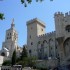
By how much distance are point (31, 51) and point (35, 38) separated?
12.2 feet

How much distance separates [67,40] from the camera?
135ft

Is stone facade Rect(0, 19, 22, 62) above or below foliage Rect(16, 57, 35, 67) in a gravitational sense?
above

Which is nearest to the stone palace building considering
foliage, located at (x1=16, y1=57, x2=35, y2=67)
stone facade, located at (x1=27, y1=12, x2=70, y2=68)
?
stone facade, located at (x1=27, y1=12, x2=70, y2=68)

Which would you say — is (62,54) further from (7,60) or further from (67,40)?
(7,60)

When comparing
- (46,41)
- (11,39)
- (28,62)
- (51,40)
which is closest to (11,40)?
(11,39)

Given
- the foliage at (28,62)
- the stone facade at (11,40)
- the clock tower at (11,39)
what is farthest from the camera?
the clock tower at (11,39)

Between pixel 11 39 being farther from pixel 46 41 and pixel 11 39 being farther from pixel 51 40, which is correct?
pixel 51 40

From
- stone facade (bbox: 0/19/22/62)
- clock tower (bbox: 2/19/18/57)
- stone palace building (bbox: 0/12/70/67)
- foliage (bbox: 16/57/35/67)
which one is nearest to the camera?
foliage (bbox: 16/57/35/67)

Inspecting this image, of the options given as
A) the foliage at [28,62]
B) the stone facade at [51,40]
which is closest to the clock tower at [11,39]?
the stone facade at [51,40]

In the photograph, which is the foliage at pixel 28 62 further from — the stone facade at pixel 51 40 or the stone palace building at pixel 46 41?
the stone facade at pixel 51 40

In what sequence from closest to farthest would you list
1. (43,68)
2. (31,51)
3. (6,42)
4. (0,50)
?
(43,68) → (31,51) → (0,50) → (6,42)

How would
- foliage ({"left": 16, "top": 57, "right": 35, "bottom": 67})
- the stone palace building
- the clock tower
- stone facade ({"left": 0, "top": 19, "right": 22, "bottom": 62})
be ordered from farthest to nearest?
the clock tower
stone facade ({"left": 0, "top": 19, "right": 22, "bottom": 62})
the stone palace building
foliage ({"left": 16, "top": 57, "right": 35, "bottom": 67})

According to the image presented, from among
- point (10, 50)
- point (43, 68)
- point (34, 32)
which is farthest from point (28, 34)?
point (43, 68)

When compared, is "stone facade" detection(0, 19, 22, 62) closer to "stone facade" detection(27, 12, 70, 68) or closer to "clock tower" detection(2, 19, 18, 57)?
"clock tower" detection(2, 19, 18, 57)
